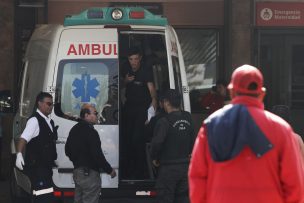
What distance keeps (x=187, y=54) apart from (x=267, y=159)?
9106 millimetres

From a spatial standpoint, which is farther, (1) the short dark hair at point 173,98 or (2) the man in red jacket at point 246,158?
(1) the short dark hair at point 173,98

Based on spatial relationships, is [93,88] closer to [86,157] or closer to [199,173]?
[86,157]

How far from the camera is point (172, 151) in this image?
24.2 feet

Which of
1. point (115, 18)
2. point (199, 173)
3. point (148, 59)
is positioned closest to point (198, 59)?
point (148, 59)

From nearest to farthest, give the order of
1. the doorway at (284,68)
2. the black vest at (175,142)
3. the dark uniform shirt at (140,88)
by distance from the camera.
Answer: the black vest at (175,142), the dark uniform shirt at (140,88), the doorway at (284,68)

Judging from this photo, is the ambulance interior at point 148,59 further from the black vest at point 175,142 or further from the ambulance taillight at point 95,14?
the black vest at point 175,142

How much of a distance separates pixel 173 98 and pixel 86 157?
111cm

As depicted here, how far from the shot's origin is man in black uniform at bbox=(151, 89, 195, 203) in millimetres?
7305

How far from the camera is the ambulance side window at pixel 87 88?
788 cm

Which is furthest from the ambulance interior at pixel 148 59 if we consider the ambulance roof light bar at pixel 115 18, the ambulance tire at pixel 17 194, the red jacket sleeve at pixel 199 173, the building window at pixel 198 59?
the building window at pixel 198 59

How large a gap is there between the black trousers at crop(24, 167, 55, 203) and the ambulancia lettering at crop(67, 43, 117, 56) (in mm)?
1378

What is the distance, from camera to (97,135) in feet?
23.6

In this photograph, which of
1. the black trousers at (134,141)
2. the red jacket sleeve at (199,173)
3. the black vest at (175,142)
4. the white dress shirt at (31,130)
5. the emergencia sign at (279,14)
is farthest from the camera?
the emergencia sign at (279,14)

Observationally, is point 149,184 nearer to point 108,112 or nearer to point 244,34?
point 108,112
